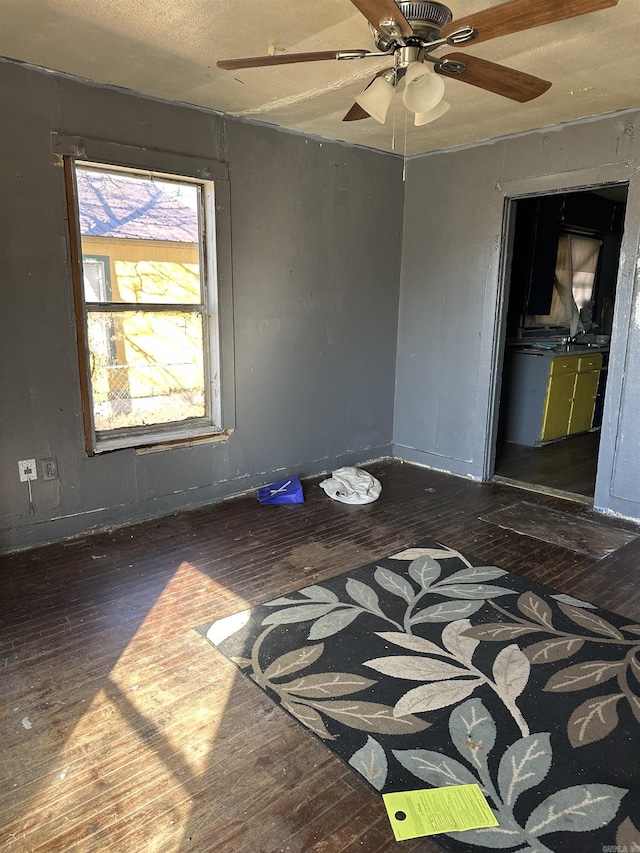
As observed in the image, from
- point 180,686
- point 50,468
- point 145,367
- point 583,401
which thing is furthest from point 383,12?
point 583,401

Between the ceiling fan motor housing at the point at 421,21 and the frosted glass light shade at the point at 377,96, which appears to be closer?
the ceiling fan motor housing at the point at 421,21

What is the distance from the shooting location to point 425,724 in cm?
202

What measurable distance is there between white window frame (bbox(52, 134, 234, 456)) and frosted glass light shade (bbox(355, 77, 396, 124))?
171cm

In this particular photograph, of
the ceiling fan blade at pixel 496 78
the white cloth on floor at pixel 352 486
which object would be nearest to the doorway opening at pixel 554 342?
the white cloth on floor at pixel 352 486

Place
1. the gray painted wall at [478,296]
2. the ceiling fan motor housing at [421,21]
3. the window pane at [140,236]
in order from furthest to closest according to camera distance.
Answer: the gray painted wall at [478,296]
the window pane at [140,236]
the ceiling fan motor housing at [421,21]

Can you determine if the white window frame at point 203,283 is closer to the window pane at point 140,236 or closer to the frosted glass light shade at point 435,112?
the window pane at point 140,236

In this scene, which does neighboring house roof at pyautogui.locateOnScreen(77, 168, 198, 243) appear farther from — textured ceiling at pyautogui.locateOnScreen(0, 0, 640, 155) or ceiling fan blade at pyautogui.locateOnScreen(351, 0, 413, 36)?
ceiling fan blade at pyautogui.locateOnScreen(351, 0, 413, 36)

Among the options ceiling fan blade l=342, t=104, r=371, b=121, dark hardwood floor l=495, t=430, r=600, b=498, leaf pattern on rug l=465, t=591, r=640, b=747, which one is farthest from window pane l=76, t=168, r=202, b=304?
dark hardwood floor l=495, t=430, r=600, b=498

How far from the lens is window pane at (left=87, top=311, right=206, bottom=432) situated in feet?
11.8

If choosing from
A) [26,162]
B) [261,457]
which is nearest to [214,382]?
[261,457]

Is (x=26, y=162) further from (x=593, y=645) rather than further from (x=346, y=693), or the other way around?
(x=593, y=645)

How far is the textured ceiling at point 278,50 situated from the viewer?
93.0 inches

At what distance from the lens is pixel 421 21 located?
1935 mm

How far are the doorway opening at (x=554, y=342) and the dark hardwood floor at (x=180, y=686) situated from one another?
183cm
